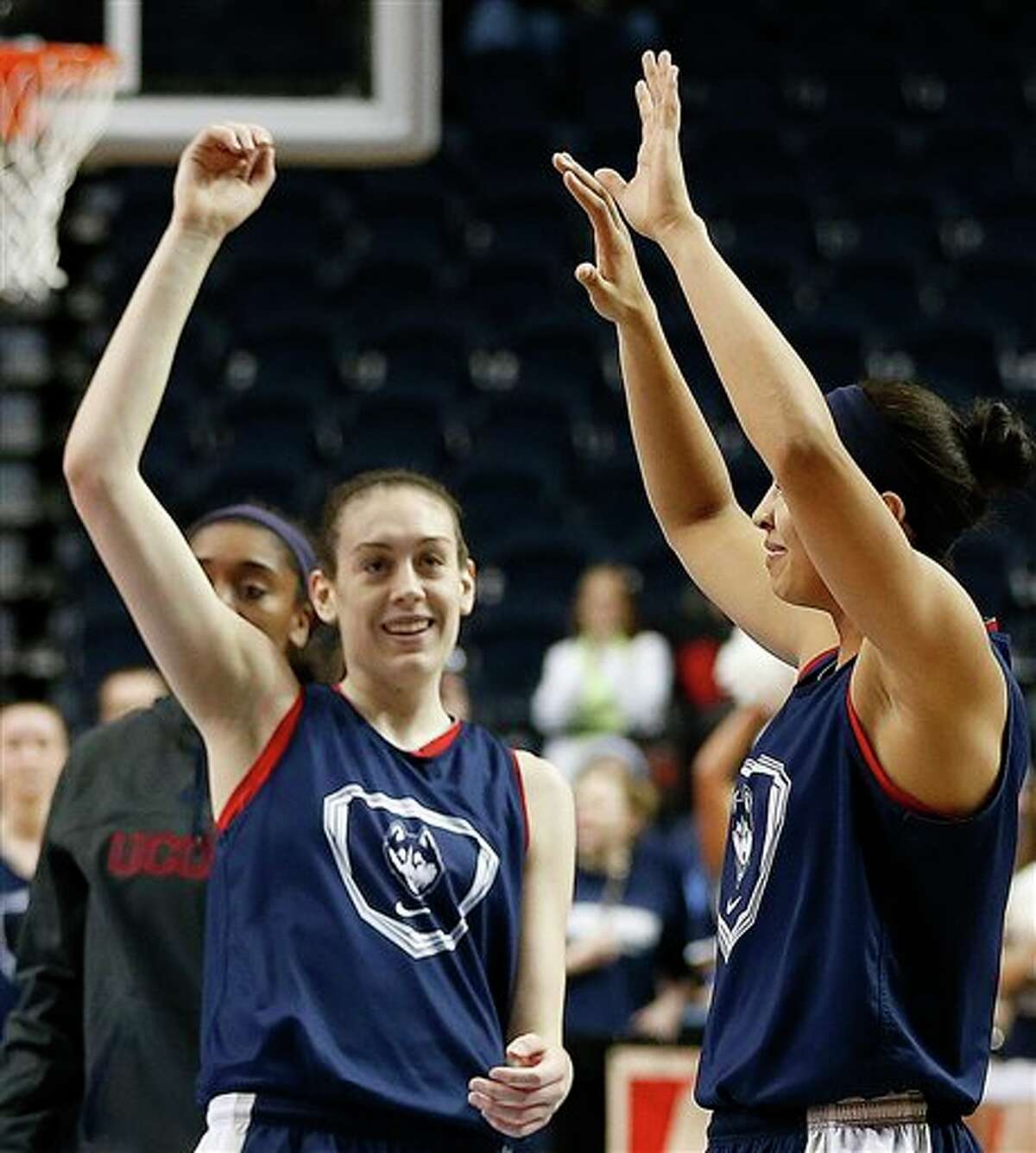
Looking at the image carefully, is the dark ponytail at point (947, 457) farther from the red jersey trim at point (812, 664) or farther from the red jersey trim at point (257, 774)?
the red jersey trim at point (257, 774)

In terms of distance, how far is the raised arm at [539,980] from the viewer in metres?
3.01

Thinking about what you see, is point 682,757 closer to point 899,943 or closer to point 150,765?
point 150,765

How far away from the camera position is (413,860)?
3.22m

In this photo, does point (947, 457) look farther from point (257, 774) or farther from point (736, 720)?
point (736, 720)

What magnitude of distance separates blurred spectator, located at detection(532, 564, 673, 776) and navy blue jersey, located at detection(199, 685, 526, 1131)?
18.9 ft

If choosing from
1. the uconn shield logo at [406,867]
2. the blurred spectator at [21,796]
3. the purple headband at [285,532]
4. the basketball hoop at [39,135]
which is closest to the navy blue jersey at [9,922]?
the blurred spectator at [21,796]

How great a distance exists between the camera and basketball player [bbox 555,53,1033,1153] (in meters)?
2.72

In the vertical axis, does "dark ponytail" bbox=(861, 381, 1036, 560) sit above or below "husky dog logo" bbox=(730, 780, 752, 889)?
above

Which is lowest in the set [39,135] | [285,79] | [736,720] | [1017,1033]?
[1017,1033]

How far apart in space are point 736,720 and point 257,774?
2410 millimetres

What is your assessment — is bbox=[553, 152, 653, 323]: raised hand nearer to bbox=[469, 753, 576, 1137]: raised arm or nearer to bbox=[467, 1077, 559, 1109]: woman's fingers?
bbox=[469, 753, 576, 1137]: raised arm

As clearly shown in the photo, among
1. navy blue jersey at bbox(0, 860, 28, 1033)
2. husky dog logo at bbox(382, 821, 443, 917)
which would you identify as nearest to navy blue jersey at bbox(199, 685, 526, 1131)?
husky dog logo at bbox(382, 821, 443, 917)

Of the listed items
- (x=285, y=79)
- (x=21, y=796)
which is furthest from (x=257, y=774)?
(x=285, y=79)

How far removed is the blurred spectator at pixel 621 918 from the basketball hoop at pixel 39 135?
7.50 ft
